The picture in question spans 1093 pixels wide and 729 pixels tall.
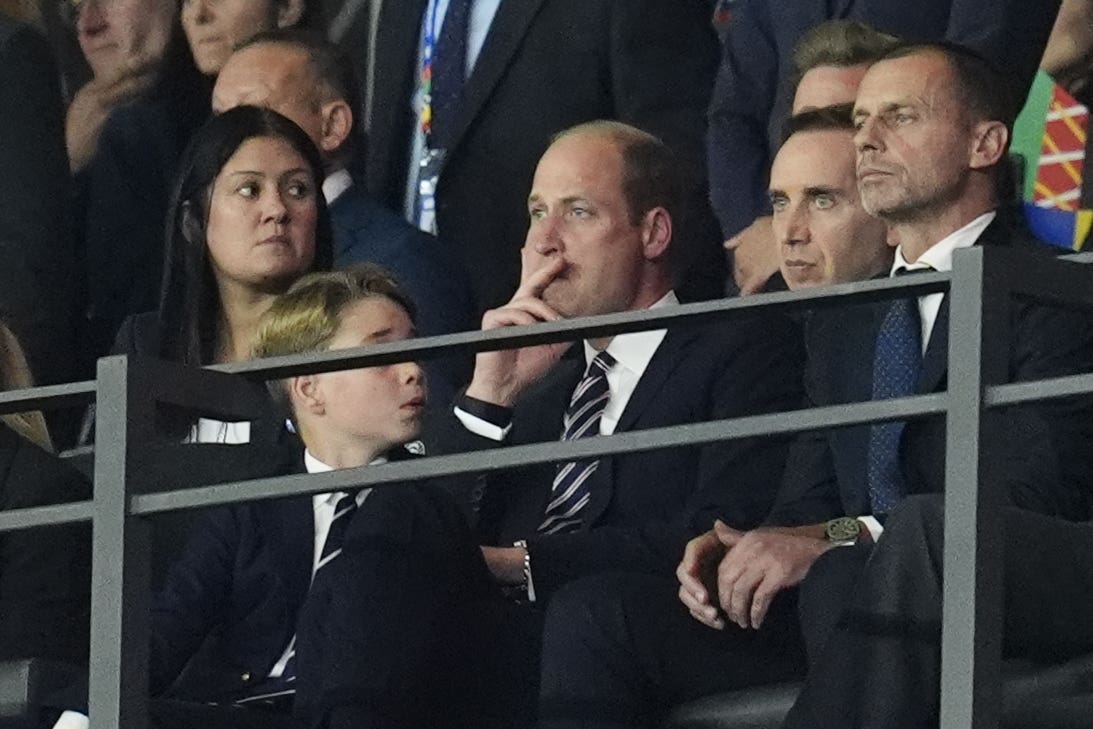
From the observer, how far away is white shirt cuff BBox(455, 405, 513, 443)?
4.66m

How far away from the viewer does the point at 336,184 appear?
538cm

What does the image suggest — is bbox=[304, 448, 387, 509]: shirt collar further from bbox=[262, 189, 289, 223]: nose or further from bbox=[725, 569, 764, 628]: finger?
bbox=[262, 189, 289, 223]: nose

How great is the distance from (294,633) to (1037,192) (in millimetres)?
1451

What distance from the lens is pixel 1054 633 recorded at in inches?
136

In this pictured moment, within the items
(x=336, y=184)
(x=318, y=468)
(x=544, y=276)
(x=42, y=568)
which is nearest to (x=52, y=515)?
(x=42, y=568)

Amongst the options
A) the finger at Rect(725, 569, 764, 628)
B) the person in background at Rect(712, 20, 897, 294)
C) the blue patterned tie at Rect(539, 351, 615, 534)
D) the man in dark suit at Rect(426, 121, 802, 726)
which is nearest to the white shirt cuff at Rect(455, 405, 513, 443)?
the man in dark suit at Rect(426, 121, 802, 726)

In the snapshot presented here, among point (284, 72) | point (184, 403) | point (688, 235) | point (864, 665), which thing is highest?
point (284, 72)

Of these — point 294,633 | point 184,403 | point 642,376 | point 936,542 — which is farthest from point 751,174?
point 184,403

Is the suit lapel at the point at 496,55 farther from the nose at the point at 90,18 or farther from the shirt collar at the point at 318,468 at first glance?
the shirt collar at the point at 318,468

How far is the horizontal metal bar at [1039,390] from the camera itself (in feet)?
9.20

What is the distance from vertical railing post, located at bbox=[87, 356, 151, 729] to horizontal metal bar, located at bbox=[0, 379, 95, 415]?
90mm

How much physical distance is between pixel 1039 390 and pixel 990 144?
1.61 m

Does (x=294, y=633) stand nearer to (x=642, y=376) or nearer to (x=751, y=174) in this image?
(x=642, y=376)

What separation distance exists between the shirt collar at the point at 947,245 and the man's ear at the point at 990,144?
0.26 ft
